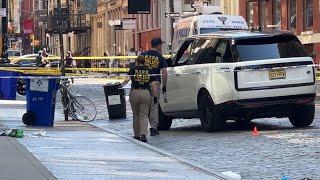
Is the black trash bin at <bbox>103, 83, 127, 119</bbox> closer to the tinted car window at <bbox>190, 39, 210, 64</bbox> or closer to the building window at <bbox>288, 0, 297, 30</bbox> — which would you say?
the tinted car window at <bbox>190, 39, 210, 64</bbox>

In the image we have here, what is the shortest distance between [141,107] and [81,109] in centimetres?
465

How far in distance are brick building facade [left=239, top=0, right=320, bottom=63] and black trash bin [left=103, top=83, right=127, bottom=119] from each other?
17.1 meters

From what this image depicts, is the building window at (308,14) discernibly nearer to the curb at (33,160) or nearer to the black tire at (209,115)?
the black tire at (209,115)

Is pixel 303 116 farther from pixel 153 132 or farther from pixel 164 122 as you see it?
pixel 164 122

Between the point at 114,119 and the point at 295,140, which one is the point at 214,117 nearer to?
the point at 295,140

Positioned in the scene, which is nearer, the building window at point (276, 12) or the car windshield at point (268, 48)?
the car windshield at point (268, 48)

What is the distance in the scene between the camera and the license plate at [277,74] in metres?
14.5

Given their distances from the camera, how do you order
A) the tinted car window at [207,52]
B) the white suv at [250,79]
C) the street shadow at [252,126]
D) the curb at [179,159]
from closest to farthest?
the curb at [179,159] → the white suv at [250,79] → the tinted car window at [207,52] → the street shadow at [252,126]

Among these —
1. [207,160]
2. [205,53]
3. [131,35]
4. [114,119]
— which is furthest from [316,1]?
[131,35]

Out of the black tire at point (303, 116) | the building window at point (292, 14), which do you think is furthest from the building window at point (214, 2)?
the black tire at point (303, 116)

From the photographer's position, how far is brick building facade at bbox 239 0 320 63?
35.3 meters

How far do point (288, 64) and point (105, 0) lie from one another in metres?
58.6

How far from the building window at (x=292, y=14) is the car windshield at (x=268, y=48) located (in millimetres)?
23255

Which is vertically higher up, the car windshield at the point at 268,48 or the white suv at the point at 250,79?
the car windshield at the point at 268,48
